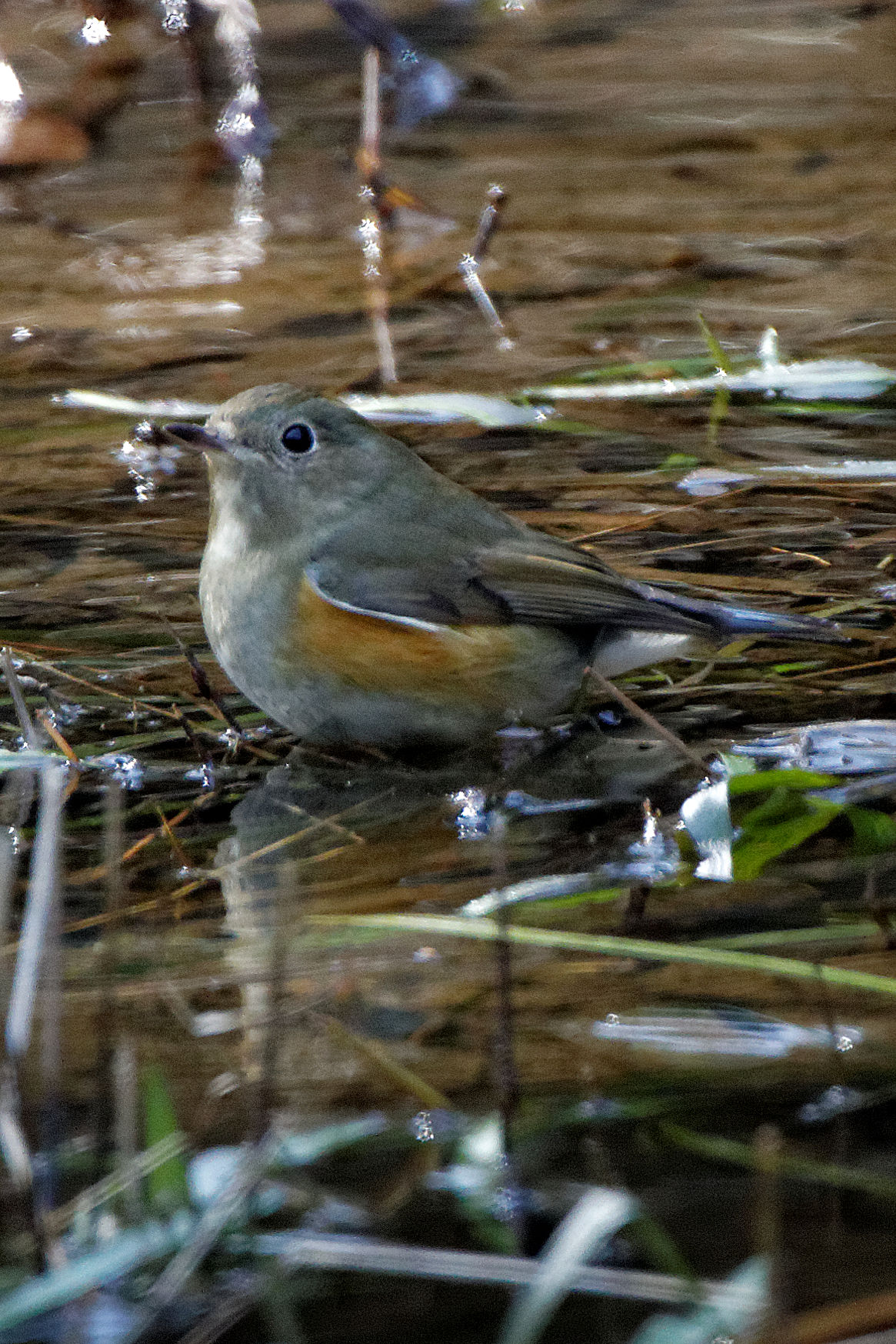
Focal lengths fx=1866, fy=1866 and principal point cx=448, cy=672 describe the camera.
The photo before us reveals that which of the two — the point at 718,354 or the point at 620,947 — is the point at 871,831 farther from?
the point at 718,354

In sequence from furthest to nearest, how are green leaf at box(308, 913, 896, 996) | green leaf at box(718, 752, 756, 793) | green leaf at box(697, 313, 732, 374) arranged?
green leaf at box(697, 313, 732, 374), green leaf at box(718, 752, 756, 793), green leaf at box(308, 913, 896, 996)

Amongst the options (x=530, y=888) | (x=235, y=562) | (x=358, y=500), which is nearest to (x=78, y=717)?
(x=235, y=562)

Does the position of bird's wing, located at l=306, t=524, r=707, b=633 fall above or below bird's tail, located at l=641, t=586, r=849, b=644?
above

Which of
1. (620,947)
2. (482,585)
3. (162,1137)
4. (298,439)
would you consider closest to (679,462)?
(482,585)

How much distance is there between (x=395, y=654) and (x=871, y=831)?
1.21 meters

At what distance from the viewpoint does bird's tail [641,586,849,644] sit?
443cm

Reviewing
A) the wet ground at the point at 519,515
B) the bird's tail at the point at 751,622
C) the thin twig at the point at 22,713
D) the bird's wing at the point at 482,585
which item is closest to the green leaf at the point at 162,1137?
the wet ground at the point at 519,515

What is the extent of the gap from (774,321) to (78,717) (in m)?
3.68

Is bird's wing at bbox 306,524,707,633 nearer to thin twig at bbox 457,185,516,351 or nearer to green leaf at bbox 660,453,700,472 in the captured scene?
green leaf at bbox 660,453,700,472

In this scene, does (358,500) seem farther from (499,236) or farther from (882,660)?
(499,236)

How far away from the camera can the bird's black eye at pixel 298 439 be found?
15.1ft

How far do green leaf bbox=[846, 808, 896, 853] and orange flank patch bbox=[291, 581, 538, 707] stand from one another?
109 centimetres

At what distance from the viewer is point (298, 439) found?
4641mm

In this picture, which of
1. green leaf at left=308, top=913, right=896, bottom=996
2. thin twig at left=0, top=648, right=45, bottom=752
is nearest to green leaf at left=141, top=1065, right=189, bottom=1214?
green leaf at left=308, top=913, right=896, bottom=996
